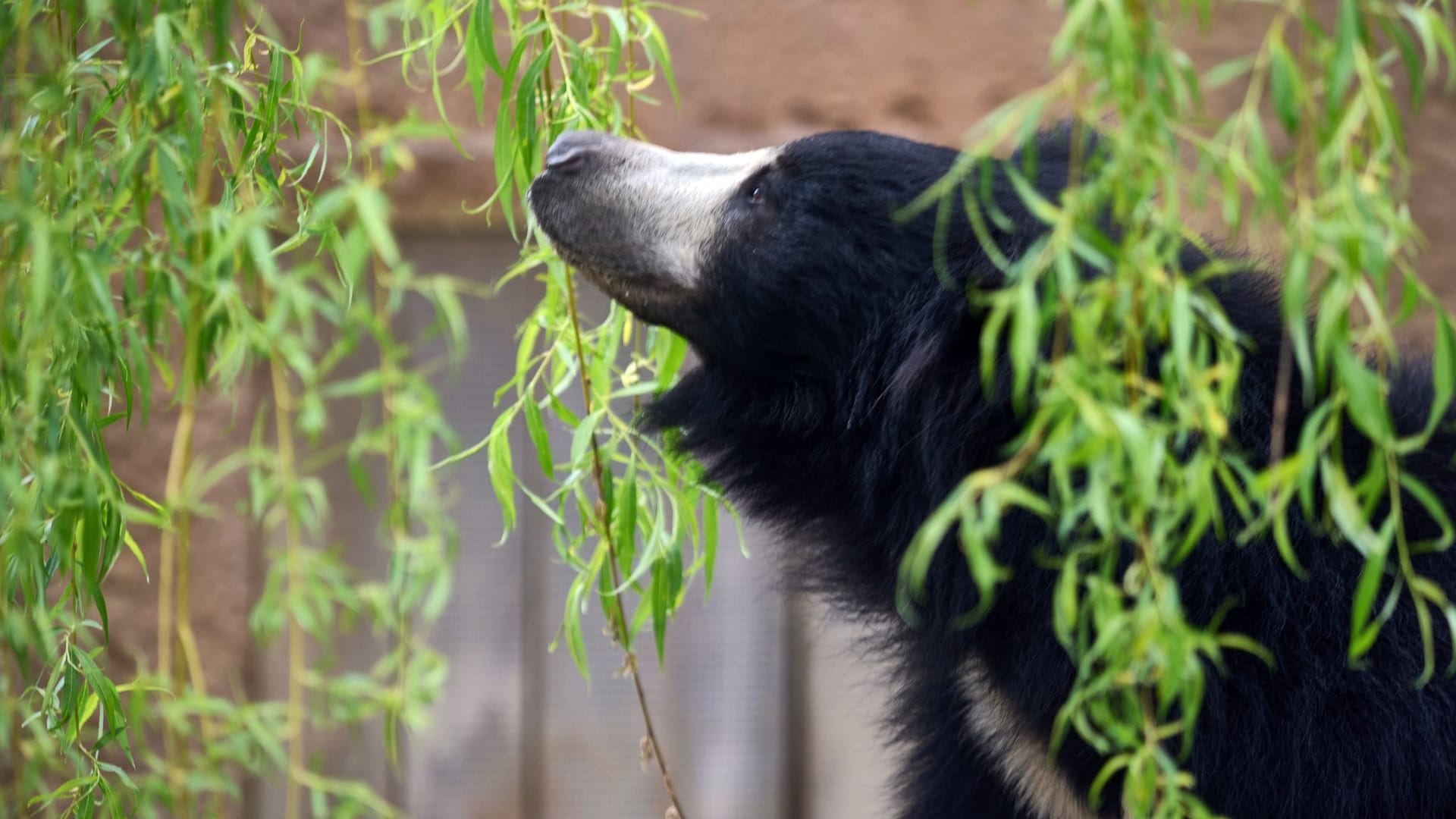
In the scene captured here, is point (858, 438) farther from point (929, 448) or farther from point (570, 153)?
point (570, 153)

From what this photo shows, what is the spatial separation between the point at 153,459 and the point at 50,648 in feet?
8.90

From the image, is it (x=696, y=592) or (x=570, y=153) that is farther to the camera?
(x=696, y=592)

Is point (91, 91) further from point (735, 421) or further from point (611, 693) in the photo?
point (611, 693)

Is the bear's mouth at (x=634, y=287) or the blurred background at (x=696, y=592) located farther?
the blurred background at (x=696, y=592)

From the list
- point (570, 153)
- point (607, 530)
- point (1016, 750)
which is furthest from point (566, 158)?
point (1016, 750)

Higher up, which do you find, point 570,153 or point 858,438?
point 570,153

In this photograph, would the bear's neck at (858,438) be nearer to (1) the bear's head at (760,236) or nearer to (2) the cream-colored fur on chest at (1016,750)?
(1) the bear's head at (760,236)

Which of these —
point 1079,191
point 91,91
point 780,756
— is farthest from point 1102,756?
point 780,756

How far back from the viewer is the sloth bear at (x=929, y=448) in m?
2.07

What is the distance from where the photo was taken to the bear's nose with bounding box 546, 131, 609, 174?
91.3 inches

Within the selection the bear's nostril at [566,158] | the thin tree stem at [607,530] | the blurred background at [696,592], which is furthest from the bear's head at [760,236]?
the blurred background at [696,592]

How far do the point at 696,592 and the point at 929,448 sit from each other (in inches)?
90.5

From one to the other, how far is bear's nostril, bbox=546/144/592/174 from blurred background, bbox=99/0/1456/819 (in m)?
1.68

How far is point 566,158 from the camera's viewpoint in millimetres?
2316
